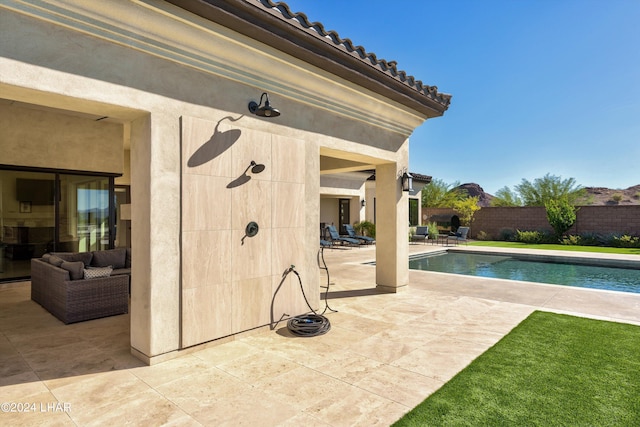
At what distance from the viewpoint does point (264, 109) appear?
4.92 m

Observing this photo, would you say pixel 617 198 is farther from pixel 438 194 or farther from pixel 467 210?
pixel 467 210

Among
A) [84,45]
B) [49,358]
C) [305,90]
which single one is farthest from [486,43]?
[49,358]

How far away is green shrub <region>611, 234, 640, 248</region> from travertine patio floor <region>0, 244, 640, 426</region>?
16.3 meters

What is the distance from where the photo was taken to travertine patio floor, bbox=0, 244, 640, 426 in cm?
312

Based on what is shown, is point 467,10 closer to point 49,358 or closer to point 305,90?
point 305,90

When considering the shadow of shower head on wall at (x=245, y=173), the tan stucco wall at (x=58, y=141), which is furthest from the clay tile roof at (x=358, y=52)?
the tan stucco wall at (x=58, y=141)

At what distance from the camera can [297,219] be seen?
5.90 metres

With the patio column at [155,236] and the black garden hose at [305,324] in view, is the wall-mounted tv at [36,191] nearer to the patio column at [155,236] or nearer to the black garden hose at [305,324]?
the patio column at [155,236]

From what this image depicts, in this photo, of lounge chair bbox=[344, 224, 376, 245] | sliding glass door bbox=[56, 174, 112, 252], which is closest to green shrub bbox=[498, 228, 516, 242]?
lounge chair bbox=[344, 224, 376, 245]

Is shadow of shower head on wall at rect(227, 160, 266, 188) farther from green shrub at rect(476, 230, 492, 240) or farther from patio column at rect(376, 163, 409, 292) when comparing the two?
green shrub at rect(476, 230, 492, 240)

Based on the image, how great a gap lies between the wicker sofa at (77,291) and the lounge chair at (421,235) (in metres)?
17.4

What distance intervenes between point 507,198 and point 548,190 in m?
5.73

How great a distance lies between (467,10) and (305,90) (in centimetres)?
1376

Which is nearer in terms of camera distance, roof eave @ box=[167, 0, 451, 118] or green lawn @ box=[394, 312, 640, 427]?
green lawn @ box=[394, 312, 640, 427]
